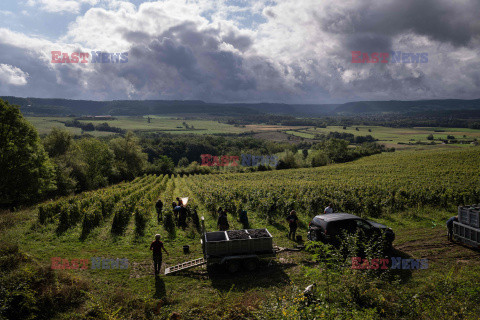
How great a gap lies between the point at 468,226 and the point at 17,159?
35166 mm

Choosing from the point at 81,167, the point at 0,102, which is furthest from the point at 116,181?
the point at 0,102

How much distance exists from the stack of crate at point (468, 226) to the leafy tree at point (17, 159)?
34207 mm

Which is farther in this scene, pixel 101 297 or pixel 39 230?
pixel 39 230

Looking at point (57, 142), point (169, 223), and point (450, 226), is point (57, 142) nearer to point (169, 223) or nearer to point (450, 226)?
point (169, 223)

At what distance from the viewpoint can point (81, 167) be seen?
137ft

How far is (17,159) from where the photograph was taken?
25078 mm

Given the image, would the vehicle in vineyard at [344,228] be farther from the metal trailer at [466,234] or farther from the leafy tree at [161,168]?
the leafy tree at [161,168]

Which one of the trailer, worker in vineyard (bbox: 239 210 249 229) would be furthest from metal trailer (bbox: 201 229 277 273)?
worker in vineyard (bbox: 239 210 249 229)

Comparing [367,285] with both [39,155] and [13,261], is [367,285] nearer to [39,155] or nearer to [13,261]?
[13,261]

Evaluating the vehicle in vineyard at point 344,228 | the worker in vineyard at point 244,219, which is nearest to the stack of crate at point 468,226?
the vehicle in vineyard at point 344,228

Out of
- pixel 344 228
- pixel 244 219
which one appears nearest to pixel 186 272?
pixel 244 219

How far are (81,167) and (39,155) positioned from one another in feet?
48.0

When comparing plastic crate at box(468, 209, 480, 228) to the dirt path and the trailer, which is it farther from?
the trailer

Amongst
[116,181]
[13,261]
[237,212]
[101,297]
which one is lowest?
[116,181]
